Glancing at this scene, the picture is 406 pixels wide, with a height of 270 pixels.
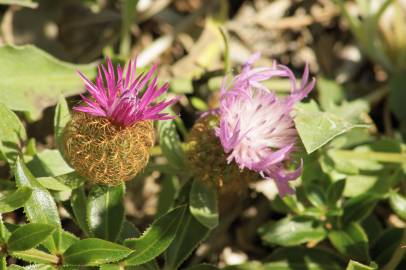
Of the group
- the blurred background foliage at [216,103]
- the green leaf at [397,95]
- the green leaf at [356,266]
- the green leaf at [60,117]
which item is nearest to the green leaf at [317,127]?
the blurred background foliage at [216,103]

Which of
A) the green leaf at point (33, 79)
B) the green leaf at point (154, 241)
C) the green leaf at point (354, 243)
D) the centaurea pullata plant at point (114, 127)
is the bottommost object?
the green leaf at point (354, 243)

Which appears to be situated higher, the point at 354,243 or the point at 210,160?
the point at 210,160

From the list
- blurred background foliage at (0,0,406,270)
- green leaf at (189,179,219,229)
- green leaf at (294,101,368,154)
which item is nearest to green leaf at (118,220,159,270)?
blurred background foliage at (0,0,406,270)

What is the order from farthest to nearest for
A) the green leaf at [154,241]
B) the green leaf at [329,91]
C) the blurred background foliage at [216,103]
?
the green leaf at [329,91] < the blurred background foliage at [216,103] < the green leaf at [154,241]

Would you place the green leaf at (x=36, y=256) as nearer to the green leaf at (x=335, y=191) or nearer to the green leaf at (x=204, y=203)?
the green leaf at (x=204, y=203)

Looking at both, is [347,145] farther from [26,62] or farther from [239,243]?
[26,62]

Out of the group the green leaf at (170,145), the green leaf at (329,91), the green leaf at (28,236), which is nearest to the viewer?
the green leaf at (28,236)

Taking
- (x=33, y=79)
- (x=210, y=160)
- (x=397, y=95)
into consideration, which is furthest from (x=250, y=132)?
(x=397, y=95)

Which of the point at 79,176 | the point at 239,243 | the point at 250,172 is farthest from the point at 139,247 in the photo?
the point at 239,243

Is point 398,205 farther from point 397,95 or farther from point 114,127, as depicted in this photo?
point 114,127
